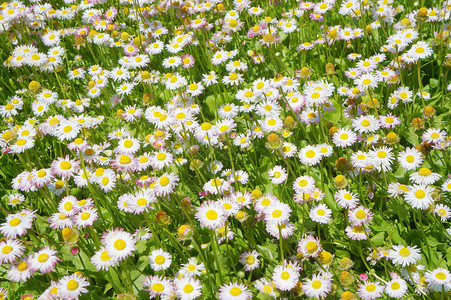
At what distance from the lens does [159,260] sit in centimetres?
273

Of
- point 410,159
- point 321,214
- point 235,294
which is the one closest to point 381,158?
point 410,159

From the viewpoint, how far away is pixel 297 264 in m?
2.76

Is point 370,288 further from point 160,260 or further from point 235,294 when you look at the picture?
point 160,260

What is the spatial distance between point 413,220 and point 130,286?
2.14m

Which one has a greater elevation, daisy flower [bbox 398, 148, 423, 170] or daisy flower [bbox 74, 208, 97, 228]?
daisy flower [bbox 74, 208, 97, 228]

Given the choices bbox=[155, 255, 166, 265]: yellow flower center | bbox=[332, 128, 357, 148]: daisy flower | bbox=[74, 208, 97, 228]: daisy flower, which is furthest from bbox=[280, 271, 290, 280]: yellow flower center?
bbox=[74, 208, 97, 228]: daisy flower

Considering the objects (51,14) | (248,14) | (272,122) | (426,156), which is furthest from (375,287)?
(51,14)

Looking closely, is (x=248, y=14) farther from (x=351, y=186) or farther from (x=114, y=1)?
(x=351, y=186)

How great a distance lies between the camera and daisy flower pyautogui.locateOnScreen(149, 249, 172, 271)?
271 centimetres

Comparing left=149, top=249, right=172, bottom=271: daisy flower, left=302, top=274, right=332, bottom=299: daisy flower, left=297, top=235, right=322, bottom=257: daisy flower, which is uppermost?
left=149, top=249, right=172, bottom=271: daisy flower

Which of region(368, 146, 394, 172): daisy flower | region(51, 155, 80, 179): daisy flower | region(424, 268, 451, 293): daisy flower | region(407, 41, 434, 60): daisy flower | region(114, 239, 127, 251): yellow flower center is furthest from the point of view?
region(407, 41, 434, 60): daisy flower

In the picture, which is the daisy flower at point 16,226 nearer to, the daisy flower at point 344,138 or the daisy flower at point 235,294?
the daisy flower at point 235,294

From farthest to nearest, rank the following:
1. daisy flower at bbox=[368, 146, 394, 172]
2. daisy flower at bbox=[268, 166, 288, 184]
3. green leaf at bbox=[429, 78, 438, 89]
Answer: green leaf at bbox=[429, 78, 438, 89] < daisy flower at bbox=[268, 166, 288, 184] < daisy flower at bbox=[368, 146, 394, 172]

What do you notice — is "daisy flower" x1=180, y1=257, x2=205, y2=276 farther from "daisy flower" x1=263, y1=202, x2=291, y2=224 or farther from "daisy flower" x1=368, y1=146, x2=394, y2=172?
"daisy flower" x1=368, y1=146, x2=394, y2=172
